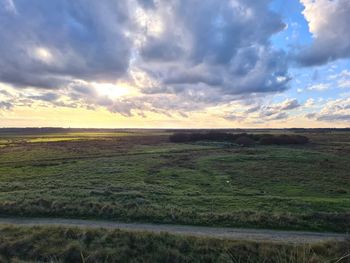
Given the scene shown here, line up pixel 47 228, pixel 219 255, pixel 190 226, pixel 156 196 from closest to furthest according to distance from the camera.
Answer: pixel 219 255
pixel 47 228
pixel 190 226
pixel 156 196

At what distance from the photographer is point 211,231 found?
17.6 m

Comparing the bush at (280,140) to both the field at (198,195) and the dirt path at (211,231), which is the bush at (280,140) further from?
the dirt path at (211,231)

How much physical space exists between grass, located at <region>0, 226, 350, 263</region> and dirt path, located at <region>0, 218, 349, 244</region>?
1.40 meters

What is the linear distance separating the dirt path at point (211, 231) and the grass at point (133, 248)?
1398mm

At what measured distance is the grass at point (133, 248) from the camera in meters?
13.5

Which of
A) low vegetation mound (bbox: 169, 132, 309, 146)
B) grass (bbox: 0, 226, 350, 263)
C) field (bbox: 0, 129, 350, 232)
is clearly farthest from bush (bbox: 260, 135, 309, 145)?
grass (bbox: 0, 226, 350, 263)

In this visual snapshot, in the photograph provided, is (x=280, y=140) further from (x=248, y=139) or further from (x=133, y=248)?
(x=133, y=248)

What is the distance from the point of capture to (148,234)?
15664 millimetres

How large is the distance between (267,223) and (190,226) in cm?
421

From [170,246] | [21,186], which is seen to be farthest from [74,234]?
[21,186]

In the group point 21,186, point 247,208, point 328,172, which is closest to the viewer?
point 247,208

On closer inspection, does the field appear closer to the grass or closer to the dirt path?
the dirt path

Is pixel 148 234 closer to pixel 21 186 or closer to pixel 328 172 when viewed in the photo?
pixel 21 186

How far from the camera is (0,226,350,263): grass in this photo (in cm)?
1350
